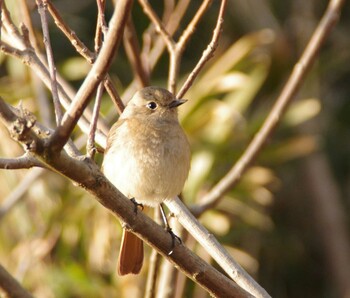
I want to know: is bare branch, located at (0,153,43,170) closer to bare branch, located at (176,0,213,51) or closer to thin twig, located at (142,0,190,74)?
bare branch, located at (176,0,213,51)

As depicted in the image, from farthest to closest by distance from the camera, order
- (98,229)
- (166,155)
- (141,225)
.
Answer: (98,229), (166,155), (141,225)

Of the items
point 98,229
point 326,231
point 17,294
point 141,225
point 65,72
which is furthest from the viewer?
point 326,231

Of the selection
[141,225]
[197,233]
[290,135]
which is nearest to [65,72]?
[290,135]

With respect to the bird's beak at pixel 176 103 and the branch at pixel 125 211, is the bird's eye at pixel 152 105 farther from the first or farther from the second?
the branch at pixel 125 211

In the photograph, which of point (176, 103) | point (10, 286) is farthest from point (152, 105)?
point (10, 286)

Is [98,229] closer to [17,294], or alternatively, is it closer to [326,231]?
[326,231]

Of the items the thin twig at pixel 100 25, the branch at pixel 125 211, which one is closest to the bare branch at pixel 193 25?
the thin twig at pixel 100 25
